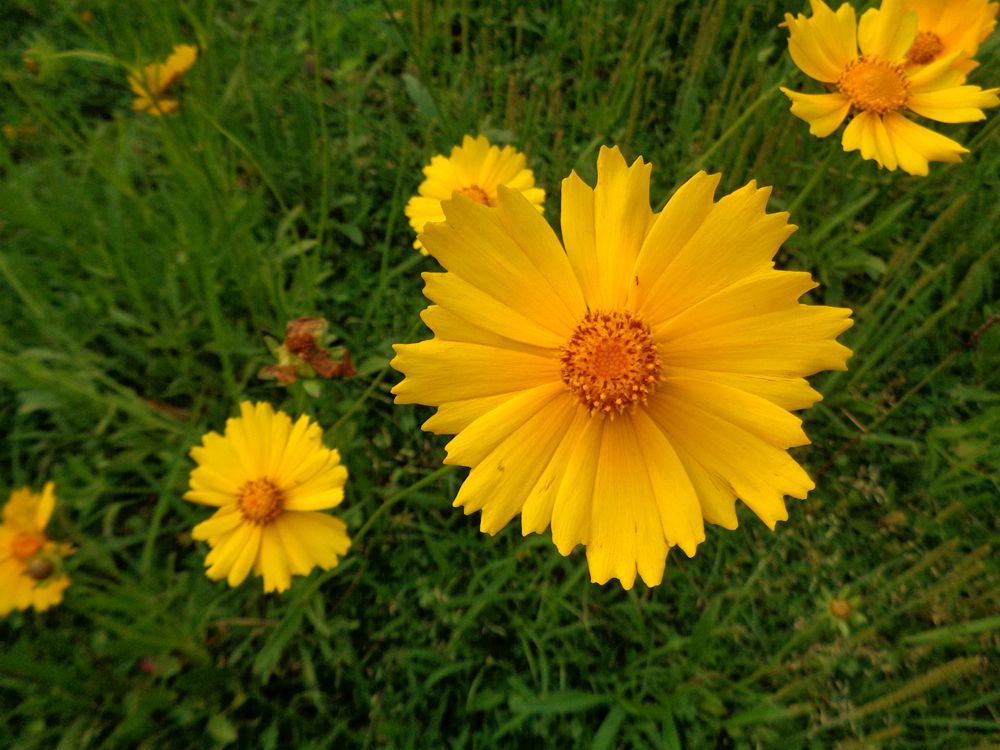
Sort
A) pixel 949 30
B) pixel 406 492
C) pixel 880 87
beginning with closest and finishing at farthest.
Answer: pixel 406 492 → pixel 880 87 → pixel 949 30

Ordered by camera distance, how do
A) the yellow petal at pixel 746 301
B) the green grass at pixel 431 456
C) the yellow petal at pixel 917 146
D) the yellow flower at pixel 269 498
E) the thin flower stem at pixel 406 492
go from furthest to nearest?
the green grass at pixel 431 456 < the yellow flower at pixel 269 498 < the yellow petal at pixel 917 146 < the thin flower stem at pixel 406 492 < the yellow petal at pixel 746 301

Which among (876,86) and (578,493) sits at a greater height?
(876,86)

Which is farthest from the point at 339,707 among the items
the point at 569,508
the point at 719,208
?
the point at 719,208

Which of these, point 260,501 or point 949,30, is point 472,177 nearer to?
point 260,501

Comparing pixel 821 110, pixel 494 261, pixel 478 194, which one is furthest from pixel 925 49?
pixel 494 261

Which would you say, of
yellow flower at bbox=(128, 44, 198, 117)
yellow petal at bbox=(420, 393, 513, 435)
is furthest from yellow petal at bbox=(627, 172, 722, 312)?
yellow flower at bbox=(128, 44, 198, 117)

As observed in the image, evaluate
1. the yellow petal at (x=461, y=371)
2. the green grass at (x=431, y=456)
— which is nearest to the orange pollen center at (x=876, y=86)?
the green grass at (x=431, y=456)

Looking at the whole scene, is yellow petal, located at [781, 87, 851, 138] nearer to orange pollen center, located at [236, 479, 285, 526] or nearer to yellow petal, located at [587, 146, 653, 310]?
yellow petal, located at [587, 146, 653, 310]

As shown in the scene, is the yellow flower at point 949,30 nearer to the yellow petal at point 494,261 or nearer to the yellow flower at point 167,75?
the yellow petal at point 494,261
